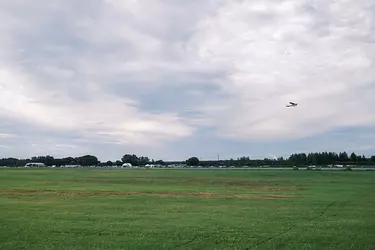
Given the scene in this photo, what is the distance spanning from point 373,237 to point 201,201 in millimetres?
14853

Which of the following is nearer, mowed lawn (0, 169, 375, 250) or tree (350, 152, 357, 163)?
mowed lawn (0, 169, 375, 250)

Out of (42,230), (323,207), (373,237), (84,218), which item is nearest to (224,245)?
(373,237)

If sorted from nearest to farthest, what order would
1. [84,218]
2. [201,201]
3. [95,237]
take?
[95,237]
[84,218]
[201,201]

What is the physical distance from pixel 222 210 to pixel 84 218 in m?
7.23

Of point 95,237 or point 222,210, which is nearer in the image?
point 95,237

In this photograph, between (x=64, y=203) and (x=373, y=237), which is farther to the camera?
(x=64, y=203)

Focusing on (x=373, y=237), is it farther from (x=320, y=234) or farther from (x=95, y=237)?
(x=95, y=237)

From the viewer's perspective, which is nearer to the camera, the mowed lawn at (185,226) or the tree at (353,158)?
the mowed lawn at (185,226)

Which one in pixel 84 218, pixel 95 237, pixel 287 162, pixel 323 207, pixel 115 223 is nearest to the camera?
pixel 95 237

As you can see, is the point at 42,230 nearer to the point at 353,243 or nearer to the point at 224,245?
the point at 224,245

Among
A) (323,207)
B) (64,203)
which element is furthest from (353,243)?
(64,203)

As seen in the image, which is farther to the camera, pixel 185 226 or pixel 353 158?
pixel 353 158

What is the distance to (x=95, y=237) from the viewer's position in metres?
→ 15.6

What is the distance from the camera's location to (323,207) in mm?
26281
